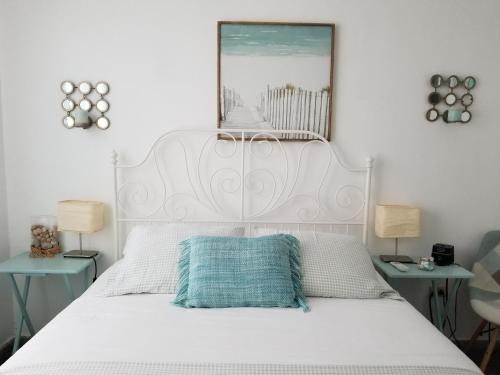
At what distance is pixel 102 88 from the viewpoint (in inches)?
92.1

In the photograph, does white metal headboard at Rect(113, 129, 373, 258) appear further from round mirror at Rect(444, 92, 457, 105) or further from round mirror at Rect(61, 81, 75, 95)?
round mirror at Rect(444, 92, 457, 105)

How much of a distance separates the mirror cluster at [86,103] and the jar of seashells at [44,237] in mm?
608

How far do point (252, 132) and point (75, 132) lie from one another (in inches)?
43.7

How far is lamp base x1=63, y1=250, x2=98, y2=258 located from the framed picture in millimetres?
1122

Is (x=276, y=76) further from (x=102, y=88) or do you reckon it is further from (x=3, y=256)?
(x=3, y=256)

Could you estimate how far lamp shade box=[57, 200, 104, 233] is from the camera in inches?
88.5

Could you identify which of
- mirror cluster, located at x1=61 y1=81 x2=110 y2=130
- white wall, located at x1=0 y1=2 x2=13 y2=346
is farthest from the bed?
→ white wall, located at x1=0 y1=2 x2=13 y2=346

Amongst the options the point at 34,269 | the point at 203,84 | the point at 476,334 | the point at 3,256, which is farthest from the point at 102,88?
the point at 476,334

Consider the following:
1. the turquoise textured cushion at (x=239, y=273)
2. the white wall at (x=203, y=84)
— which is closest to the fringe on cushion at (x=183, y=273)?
the turquoise textured cushion at (x=239, y=273)

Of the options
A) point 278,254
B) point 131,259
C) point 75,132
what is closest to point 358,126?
point 278,254

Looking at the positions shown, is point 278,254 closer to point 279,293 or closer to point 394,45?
point 279,293

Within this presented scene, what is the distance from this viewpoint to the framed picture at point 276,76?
91.0 inches

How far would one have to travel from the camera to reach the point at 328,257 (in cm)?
197

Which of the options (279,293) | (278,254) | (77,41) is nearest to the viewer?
(279,293)
